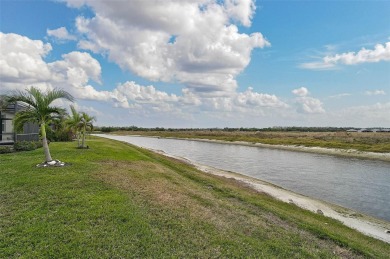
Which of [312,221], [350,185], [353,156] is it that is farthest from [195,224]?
[353,156]

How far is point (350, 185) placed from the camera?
24.0 meters

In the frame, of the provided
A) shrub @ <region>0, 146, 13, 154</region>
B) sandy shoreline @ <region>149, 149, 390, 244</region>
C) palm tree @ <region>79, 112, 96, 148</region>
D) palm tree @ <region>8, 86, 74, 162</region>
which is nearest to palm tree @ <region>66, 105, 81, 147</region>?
palm tree @ <region>79, 112, 96, 148</region>

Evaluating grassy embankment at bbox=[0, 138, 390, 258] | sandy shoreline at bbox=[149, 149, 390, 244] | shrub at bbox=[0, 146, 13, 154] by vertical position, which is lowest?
sandy shoreline at bbox=[149, 149, 390, 244]

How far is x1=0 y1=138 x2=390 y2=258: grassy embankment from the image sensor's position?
24.8 ft

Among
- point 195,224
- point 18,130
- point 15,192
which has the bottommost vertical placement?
point 195,224

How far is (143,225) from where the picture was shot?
9039 mm

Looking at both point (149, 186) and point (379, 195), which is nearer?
point (149, 186)

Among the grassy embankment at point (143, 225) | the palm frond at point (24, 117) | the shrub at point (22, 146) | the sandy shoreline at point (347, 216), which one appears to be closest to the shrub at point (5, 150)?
the shrub at point (22, 146)

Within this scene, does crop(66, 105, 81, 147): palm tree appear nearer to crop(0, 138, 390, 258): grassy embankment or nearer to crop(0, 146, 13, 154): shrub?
crop(0, 146, 13, 154): shrub

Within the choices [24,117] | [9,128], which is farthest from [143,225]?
[9,128]

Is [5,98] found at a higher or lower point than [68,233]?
higher

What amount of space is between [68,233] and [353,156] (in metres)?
48.9

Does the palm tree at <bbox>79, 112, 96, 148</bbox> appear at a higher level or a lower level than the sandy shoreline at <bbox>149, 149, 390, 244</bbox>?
higher

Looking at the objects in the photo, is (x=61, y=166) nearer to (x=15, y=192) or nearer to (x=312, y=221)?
(x=15, y=192)
